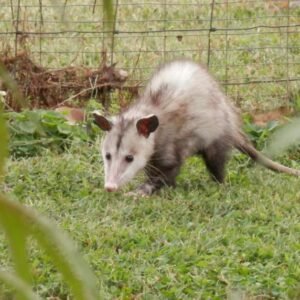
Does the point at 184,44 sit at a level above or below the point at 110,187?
above

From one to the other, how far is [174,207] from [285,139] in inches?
183

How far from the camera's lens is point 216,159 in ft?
19.9

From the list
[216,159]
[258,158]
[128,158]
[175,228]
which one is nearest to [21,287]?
[175,228]

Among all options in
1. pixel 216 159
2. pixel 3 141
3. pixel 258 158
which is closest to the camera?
pixel 3 141

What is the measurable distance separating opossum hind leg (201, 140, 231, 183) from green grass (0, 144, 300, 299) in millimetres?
100

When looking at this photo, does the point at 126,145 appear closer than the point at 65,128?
Yes

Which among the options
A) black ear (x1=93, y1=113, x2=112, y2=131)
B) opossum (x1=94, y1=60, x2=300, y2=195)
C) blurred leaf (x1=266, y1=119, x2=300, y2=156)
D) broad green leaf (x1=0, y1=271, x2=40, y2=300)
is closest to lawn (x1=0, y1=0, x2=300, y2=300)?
opossum (x1=94, y1=60, x2=300, y2=195)

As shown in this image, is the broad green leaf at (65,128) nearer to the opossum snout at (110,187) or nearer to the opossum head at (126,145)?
the opossum head at (126,145)

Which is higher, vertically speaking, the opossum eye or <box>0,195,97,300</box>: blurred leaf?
<box>0,195,97,300</box>: blurred leaf

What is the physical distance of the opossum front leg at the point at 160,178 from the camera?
19.3 ft

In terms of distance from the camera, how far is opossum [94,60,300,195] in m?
5.86

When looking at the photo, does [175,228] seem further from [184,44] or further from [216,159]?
[184,44]

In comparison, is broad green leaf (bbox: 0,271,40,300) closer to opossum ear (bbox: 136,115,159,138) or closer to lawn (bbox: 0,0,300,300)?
lawn (bbox: 0,0,300,300)

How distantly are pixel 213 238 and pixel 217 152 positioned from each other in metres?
1.32
